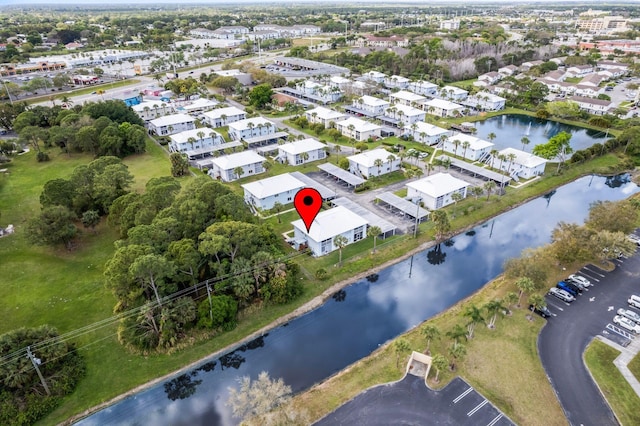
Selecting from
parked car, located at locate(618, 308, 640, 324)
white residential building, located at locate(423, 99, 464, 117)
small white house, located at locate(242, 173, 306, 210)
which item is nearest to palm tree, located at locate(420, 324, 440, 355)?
parked car, located at locate(618, 308, 640, 324)

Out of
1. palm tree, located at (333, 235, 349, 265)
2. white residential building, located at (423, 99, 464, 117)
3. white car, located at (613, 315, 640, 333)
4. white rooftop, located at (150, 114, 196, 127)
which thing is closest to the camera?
white car, located at (613, 315, 640, 333)

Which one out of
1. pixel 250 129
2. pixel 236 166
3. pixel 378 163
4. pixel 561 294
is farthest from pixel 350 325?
pixel 250 129

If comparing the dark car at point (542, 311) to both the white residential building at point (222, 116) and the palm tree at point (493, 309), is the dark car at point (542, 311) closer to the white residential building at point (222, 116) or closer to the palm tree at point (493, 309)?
the palm tree at point (493, 309)

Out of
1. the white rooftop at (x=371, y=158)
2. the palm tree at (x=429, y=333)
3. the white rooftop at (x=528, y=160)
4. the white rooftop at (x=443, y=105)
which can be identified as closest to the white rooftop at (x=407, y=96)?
the white rooftop at (x=443, y=105)

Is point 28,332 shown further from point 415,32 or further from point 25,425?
point 415,32

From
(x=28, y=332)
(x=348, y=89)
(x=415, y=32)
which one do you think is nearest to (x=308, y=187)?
(x=28, y=332)

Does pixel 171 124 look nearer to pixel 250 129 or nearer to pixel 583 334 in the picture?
pixel 250 129

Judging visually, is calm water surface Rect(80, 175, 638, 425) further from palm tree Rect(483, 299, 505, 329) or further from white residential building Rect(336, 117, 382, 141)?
white residential building Rect(336, 117, 382, 141)
